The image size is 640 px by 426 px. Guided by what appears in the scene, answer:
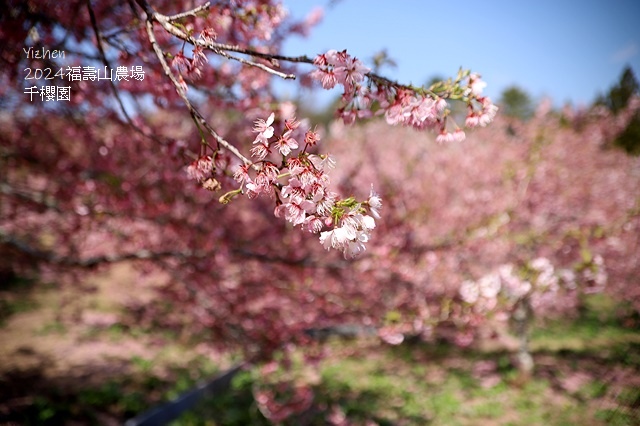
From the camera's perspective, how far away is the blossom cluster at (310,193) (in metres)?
1.34

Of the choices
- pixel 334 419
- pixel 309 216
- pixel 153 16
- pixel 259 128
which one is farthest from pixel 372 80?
pixel 334 419

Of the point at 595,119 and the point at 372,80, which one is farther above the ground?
the point at 595,119

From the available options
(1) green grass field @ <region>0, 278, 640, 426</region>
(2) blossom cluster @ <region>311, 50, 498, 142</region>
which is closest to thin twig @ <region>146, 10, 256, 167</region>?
(2) blossom cluster @ <region>311, 50, 498, 142</region>

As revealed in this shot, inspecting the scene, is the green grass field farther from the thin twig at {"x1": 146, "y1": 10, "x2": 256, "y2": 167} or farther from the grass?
the thin twig at {"x1": 146, "y1": 10, "x2": 256, "y2": 167}

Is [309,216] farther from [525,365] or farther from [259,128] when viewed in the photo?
[525,365]

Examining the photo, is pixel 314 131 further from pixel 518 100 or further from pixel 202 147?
pixel 518 100

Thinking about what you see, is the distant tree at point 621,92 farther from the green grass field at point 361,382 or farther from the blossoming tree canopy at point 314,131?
the blossoming tree canopy at point 314,131

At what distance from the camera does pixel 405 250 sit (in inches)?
236

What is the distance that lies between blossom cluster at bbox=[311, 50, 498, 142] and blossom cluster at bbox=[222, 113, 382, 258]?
0.46 m

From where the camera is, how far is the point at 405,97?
1823 millimetres

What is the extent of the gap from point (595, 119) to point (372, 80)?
17.9m

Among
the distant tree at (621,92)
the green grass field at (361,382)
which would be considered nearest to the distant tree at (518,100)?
the distant tree at (621,92)

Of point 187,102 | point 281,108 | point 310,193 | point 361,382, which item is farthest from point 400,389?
point 187,102

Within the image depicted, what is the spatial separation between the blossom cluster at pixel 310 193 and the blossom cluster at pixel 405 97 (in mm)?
460
